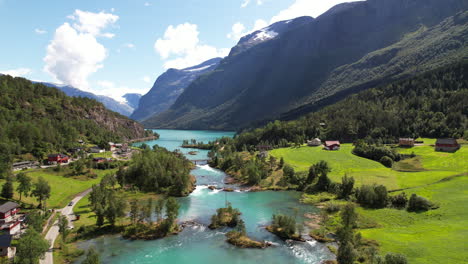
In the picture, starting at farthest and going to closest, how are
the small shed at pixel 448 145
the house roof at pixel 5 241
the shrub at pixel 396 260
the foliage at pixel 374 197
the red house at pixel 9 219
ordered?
the small shed at pixel 448 145
the foliage at pixel 374 197
the red house at pixel 9 219
the house roof at pixel 5 241
the shrub at pixel 396 260

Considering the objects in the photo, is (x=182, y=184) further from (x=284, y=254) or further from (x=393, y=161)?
(x=393, y=161)

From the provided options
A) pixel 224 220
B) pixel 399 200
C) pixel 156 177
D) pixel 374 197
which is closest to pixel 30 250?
pixel 224 220

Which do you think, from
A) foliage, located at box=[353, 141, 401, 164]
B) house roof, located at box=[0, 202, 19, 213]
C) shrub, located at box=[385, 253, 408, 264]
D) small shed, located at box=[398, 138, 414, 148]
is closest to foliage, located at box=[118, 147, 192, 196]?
house roof, located at box=[0, 202, 19, 213]

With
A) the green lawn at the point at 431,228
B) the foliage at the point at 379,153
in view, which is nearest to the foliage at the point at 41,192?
the green lawn at the point at 431,228

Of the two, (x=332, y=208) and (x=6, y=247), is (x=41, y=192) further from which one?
(x=332, y=208)

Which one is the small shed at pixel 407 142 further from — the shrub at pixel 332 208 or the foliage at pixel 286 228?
the foliage at pixel 286 228

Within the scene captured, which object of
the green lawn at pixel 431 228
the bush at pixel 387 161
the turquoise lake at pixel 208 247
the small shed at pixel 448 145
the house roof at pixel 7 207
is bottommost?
the turquoise lake at pixel 208 247

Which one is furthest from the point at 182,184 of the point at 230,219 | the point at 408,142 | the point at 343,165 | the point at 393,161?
the point at 408,142
